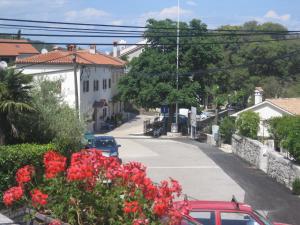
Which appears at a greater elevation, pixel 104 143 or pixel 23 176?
pixel 23 176

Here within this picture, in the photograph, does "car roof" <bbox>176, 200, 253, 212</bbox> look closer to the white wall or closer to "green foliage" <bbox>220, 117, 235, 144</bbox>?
the white wall

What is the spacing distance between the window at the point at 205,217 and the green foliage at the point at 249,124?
26.3 metres

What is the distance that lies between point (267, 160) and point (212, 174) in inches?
113

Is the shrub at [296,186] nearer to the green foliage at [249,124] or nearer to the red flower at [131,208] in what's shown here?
the green foliage at [249,124]

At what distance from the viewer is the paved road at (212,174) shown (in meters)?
22.2

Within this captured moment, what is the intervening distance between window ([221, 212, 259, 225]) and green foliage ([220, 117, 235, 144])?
33554mm

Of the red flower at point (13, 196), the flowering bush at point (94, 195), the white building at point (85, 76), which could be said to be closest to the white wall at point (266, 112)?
the white building at point (85, 76)

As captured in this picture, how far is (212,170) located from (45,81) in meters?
10.1

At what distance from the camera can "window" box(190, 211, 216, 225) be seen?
33.7 ft

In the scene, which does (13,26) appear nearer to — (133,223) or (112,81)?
(133,223)

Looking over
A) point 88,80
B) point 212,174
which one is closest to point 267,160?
point 212,174

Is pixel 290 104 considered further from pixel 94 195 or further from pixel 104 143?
pixel 94 195

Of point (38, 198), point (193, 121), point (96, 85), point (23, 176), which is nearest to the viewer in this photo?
point (38, 198)

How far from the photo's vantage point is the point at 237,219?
1041cm
